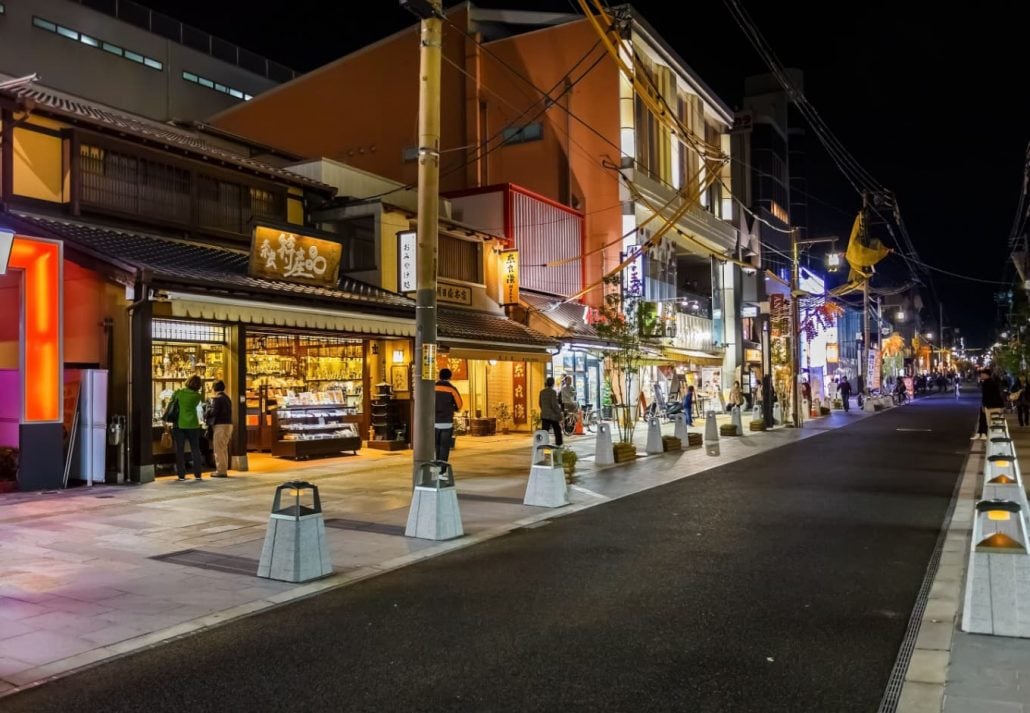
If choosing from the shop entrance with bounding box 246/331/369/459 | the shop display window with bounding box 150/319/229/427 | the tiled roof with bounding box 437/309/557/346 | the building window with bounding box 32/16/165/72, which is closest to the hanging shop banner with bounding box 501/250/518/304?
the tiled roof with bounding box 437/309/557/346

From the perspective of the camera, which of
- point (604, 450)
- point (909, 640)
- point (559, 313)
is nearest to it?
point (909, 640)

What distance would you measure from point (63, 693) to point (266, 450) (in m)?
14.9

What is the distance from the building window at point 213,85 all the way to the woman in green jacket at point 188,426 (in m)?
34.1

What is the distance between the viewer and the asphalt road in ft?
16.0

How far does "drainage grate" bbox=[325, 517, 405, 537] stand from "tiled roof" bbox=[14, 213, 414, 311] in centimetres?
555

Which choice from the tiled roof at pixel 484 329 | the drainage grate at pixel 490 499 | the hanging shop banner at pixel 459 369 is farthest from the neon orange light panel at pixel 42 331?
the hanging shop banner at pixel 459 369

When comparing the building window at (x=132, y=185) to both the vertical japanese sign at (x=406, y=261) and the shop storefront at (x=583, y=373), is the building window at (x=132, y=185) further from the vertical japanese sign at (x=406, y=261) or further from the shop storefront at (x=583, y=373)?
the shop storefront at (x=583, y=373)

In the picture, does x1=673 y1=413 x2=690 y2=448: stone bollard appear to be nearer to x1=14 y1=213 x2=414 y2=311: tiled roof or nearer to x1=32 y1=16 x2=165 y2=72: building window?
x1=14 y1=213 x2=414 y2=311: tiled roof

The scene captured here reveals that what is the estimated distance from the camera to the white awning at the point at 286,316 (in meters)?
14.1

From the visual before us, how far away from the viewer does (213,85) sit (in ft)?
149

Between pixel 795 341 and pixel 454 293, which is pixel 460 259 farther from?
pixel 795 341

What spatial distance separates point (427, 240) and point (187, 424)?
20.3ft

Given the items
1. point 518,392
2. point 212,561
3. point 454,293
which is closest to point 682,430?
point 518,392

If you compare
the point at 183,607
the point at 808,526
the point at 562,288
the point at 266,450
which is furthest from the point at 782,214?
the point at 183,607
